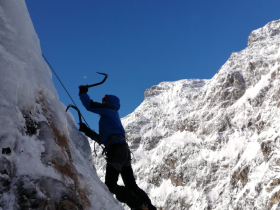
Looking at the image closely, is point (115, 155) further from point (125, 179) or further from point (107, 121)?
point (107, 121)

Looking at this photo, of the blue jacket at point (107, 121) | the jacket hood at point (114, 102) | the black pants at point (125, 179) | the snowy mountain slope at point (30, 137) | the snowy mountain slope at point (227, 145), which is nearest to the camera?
the snowy mountain slope at point (30, 137)

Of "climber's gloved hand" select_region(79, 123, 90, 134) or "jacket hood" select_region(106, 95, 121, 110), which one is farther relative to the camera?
"climber's gloved hand" select_region(79, 123, 90, 134)

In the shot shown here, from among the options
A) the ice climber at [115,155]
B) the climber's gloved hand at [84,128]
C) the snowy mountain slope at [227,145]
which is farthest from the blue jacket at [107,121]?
the snowy mountain slope at [227,145]

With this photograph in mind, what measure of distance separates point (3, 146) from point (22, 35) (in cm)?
185

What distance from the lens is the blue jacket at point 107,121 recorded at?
4.83m

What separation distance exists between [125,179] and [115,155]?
1.51ft

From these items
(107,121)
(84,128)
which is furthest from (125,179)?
(84,128)

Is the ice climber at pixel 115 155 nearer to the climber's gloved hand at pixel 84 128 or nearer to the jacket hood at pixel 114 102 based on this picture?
the jacket hood at pixel 114 102

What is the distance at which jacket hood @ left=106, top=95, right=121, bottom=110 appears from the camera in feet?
17.0

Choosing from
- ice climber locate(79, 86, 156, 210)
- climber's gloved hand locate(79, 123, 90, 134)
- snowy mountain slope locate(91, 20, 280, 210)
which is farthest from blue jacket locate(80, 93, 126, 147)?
snowy mountain slope locate(91, 20, 280, 210)

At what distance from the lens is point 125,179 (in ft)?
15.7

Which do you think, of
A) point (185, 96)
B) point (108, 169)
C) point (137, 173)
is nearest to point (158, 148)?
point (137, 173)

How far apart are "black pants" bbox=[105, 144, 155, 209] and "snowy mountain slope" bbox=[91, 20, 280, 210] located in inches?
2572

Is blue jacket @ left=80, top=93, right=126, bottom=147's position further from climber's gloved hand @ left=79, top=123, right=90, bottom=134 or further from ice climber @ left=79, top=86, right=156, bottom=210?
climber's gloved hand @ left=79, top=123, right=90, bottom=134
